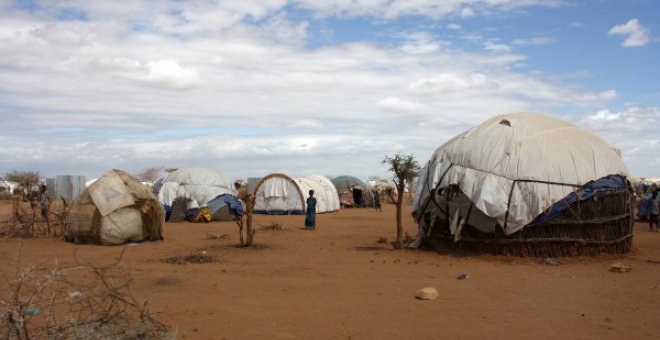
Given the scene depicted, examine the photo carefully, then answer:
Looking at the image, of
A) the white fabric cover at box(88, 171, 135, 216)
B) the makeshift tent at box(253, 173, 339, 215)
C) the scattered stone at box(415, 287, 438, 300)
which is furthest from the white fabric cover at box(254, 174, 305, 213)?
the scattered stone at box(415, 287, 438, 300)

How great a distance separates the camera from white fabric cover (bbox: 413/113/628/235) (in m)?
12.8

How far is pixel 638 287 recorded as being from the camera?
32.7 ft

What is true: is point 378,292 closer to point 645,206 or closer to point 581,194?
point 581,194

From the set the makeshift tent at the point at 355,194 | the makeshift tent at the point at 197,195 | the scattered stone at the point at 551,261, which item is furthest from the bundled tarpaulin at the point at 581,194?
the makeshift tent at the point at 355,194

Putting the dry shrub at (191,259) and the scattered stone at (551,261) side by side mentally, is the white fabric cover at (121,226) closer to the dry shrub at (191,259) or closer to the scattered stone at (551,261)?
the dry shrub at (191,259)

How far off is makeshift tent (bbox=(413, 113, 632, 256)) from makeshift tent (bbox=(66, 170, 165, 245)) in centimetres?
776

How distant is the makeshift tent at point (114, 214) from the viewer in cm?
1555

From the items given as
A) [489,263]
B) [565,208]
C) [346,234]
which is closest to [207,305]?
[489,263]

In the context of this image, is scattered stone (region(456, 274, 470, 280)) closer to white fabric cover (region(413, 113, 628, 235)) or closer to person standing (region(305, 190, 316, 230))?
white fabric cover (region(413, 113, 628, 235))

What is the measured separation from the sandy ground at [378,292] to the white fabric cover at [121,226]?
0.46 meters

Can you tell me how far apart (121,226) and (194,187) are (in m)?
9.53

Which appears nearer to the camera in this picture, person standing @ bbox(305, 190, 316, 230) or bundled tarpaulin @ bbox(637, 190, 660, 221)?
person standing @ bbox(305, 190, 316, 230)

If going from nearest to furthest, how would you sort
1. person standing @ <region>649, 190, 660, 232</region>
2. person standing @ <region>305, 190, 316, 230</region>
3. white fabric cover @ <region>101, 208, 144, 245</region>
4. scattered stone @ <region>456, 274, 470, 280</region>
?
scattered stone @ <region>456, 274, 470, 280</region>
white fabric cover @ <region>101, 208, 144, 245</region>
person standing @ <region>649, 190, 660, 232</region>
person standing @ <region>305, 190, 316, 230</region>

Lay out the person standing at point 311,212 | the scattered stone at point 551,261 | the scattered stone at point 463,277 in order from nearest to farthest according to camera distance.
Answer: the scattered stone at point 463,277 → the scattered stone at point 551,261 → the person standing at point 311,212
